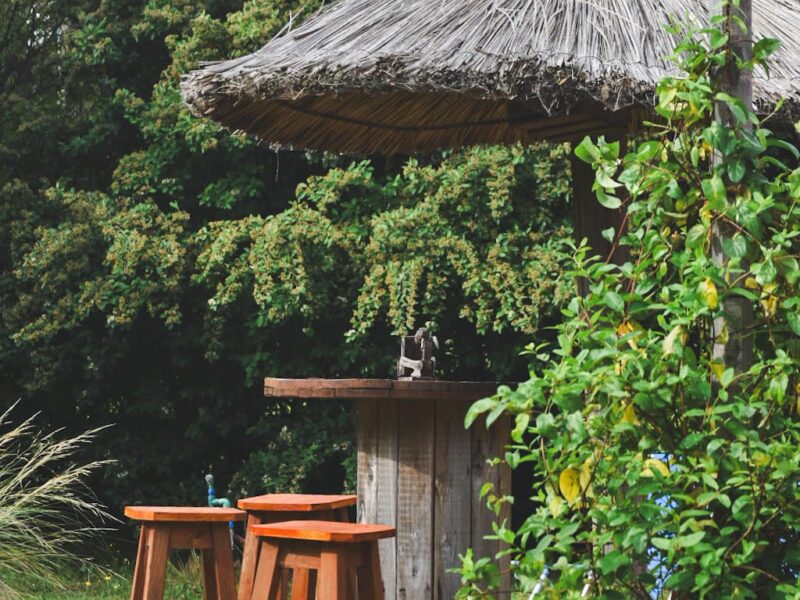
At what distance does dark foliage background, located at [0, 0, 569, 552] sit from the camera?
7992 millimetres

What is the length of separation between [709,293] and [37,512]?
24.2ft

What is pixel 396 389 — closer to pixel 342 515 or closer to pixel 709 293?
pixel 342 515

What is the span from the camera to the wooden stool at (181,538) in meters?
3.95

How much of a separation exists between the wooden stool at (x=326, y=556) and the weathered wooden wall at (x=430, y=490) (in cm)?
37

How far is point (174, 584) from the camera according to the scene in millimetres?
7848

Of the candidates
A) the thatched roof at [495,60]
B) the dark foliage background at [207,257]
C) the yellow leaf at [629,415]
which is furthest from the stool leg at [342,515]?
the dark foliage background at [207,257]

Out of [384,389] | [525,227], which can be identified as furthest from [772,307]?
[525,227]

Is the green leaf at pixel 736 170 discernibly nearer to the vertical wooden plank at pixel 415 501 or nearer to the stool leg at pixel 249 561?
the vertical wooden plank at pixel 415 501

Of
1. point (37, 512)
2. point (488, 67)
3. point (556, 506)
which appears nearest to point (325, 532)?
point (556, 506)

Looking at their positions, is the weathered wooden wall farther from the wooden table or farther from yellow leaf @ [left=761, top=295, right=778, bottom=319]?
yellow leaf @ [left=761, top=295, right=778, bottom=319]

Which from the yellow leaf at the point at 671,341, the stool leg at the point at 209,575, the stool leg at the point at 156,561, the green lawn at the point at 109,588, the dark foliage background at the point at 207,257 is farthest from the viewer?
the dark foliage background at the point at 207,257

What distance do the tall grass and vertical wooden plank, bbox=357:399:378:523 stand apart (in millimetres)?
2002

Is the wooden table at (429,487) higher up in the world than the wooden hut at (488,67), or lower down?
lower down

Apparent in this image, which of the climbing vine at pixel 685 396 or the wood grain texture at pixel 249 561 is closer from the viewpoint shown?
the climbing vine at pixel 685 396
